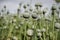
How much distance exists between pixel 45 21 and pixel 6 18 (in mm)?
328

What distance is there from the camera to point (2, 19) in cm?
120

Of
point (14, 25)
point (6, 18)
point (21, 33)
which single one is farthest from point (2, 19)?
point (21, 33)

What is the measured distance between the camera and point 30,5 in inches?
38.7

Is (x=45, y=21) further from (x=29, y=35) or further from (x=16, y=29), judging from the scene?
(x=29, y=35)

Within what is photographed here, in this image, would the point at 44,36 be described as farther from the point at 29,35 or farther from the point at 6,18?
the point at 6,18

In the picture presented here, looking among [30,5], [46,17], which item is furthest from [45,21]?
[30,5]

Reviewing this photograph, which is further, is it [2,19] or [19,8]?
[2,19]

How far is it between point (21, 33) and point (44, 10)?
0.14 m

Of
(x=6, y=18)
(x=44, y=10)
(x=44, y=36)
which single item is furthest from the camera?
(x=6, y=18)

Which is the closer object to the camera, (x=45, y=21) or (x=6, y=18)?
(x=45, y=21)

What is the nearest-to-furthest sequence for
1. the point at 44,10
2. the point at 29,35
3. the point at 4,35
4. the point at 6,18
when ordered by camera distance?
the point at 29,35, the point at 44,10, the point at 4,35, the point at 6,18

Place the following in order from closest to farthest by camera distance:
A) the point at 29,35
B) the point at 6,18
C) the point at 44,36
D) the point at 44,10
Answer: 1. the point at 29,35
2. the point at 44,36
3. the point at 44,10
4. the point at 6,18

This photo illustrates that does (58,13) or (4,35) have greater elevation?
(58,13)

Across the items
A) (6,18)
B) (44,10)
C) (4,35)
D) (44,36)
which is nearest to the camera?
(44,36)
